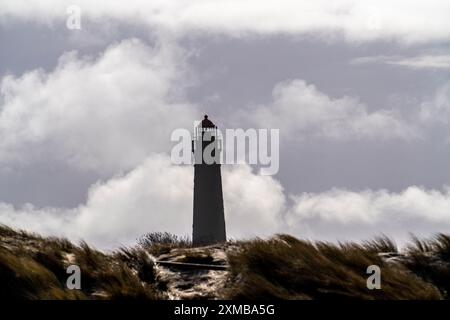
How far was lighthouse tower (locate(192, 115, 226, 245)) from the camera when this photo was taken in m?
30.9

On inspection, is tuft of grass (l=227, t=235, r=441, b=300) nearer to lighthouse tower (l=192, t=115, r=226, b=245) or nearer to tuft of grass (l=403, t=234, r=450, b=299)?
tuft of grass (l=403, t=234, r=450, b=299)

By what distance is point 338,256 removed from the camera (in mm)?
12391

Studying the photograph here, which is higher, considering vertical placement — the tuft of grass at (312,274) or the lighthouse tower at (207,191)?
the lighthouse tower at (207,191)

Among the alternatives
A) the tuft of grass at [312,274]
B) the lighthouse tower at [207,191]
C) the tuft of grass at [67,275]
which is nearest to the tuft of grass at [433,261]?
the tuft of grass at [312,274]

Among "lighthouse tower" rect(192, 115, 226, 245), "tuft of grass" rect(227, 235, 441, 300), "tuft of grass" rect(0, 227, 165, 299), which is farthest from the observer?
"lighthouse tower" rect(192, 115, 226, 245)

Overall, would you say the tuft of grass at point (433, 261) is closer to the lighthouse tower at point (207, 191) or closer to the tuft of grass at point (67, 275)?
the tuft of grass at point (67, 275)

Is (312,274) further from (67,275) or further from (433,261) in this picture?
(67,275)

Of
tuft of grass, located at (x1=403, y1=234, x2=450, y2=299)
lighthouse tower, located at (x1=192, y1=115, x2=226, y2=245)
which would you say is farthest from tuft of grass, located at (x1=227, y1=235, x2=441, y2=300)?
lighthouse tower, located at (x1=192, y1=115, x2=226, y2=245)

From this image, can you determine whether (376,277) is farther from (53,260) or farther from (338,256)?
(53,260)

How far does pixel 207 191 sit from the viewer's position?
31422mm

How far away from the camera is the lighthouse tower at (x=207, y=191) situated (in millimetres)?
30938

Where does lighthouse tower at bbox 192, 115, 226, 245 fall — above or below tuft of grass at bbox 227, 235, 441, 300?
above

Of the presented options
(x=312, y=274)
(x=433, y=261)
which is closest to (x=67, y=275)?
(x=312, y=274)
